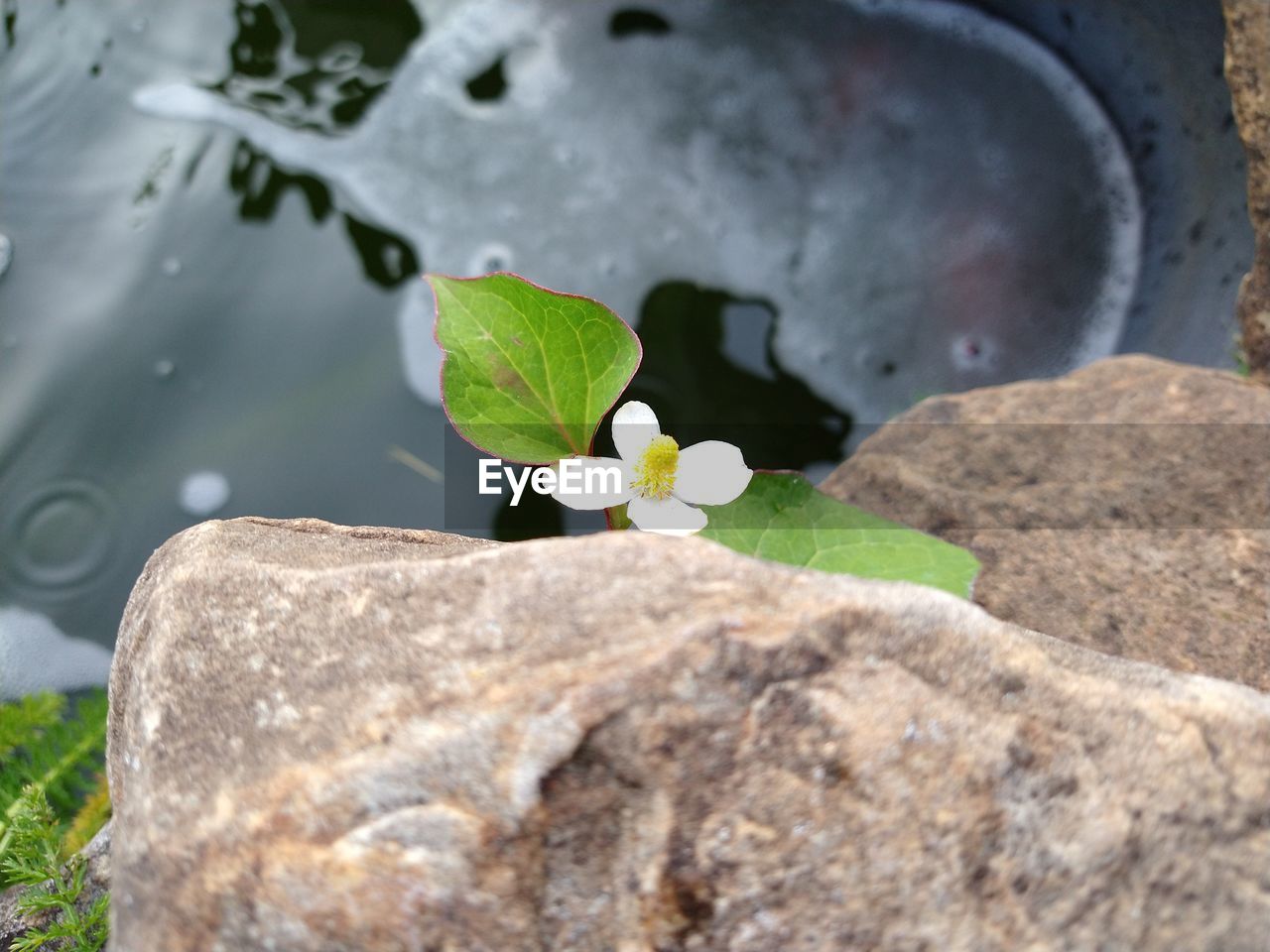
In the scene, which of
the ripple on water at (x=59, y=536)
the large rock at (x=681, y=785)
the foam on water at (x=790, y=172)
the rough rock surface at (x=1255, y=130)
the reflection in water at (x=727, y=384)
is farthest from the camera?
the foam on water at (x=790, y=172)

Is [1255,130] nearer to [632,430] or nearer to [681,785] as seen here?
[632,430]

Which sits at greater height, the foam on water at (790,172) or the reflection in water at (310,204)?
the foam on water at (790,172)

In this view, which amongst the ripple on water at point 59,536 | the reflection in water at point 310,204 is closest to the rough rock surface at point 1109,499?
the reflection in water at point 310,204

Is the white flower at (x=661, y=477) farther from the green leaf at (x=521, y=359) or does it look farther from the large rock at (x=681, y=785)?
the large rock at (x=681, y=785)

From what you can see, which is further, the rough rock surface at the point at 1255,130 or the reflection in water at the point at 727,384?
the reflection in water at the point at 727,384

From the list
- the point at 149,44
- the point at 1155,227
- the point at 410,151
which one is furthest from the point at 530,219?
the point at 1155,227

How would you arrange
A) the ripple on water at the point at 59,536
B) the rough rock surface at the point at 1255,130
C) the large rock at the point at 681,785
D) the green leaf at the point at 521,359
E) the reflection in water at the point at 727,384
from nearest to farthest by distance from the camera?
1. the large rock at the point at 681,785
2. the green leaf at the point at 521,359
3. the rough rock surface at the point at 1255,130
4. the ripple on water at the point at 59,536
5. the reflection in water at the point at 727,384

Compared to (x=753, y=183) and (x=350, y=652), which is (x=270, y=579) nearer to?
(x=350, y=652)

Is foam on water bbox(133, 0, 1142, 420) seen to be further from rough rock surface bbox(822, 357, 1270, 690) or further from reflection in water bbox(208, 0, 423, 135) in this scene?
rough rock surface bbox(822, 357, 1270, 690)
